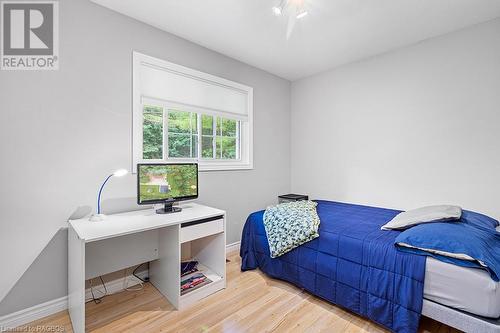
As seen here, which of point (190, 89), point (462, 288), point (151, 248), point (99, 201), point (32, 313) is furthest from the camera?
point (190, 89)

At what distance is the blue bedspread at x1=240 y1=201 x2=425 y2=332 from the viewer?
1538mm

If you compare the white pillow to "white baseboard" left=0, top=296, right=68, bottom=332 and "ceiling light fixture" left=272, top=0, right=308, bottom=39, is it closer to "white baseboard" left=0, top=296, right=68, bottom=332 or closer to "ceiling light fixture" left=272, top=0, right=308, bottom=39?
"ceiling light fixture" left=272, top=0, right=308, bottom=39

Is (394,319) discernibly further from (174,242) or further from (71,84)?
(71,84)

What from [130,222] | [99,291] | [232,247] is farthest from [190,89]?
[99,291]

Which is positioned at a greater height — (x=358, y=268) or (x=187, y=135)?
(x=187, y=135)

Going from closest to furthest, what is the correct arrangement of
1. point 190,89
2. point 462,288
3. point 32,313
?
point 462,288 < point 32,313 < point 190,89

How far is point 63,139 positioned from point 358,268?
99.1 inches

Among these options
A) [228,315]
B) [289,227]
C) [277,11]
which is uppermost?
[277,11]

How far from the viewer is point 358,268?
176cm

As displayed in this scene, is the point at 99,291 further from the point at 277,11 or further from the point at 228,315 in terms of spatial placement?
the point at 277,11

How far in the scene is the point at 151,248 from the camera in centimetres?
224

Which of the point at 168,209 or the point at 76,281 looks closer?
the point at 76,281

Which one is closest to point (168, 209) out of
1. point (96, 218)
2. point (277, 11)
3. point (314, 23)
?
point (96, 218)

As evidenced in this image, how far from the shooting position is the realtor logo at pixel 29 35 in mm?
1697
